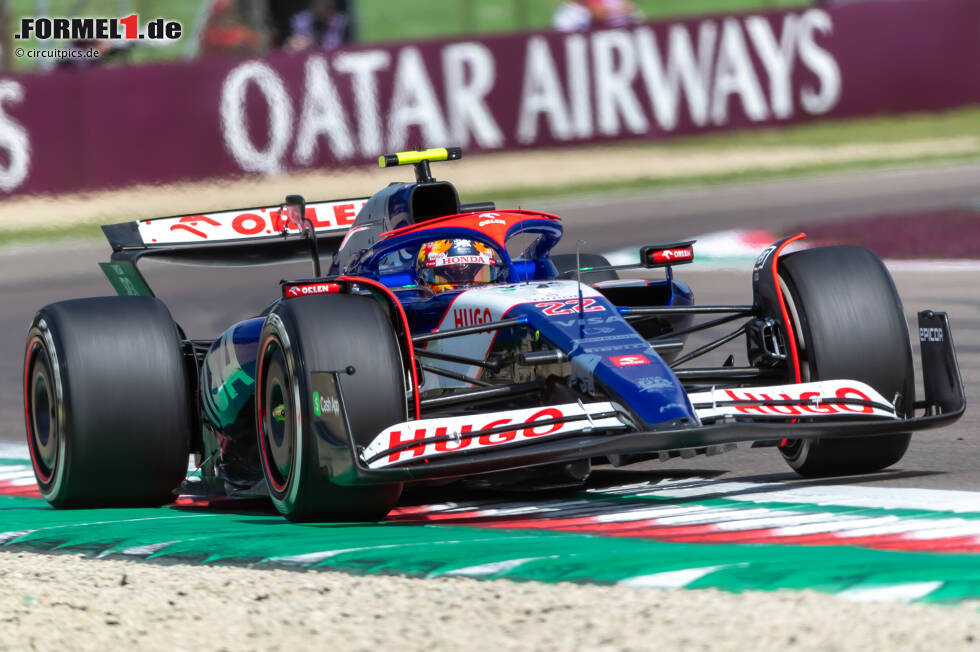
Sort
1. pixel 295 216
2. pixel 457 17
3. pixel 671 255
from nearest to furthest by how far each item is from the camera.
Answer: pixel 671 255, pixel 295 216, pixel 457 17

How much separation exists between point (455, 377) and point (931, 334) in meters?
1.97

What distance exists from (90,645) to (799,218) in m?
15.5

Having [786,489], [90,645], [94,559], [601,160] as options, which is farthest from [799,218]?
[90,645]

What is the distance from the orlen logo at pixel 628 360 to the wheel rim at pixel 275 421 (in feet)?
4.17

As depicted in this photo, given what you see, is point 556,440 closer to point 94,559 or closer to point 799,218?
point 94,559

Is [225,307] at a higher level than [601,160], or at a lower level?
lower

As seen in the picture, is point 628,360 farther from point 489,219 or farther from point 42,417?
point 42,417

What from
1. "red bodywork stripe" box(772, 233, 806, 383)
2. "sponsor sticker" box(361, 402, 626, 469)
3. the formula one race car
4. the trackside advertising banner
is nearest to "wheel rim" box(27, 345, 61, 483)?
the formula one race car

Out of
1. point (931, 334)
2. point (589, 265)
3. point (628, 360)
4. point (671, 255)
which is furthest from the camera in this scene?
point (589, 265)

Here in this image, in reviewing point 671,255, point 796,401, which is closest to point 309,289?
point 671,255

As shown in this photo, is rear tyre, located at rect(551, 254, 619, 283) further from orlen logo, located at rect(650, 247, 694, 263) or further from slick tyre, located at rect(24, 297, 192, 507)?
slick tyre, located at rect(24, 297, 192, 507)

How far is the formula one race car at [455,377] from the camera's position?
637 cm

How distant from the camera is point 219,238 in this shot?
9375 mm

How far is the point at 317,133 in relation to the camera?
22938 millimetres
